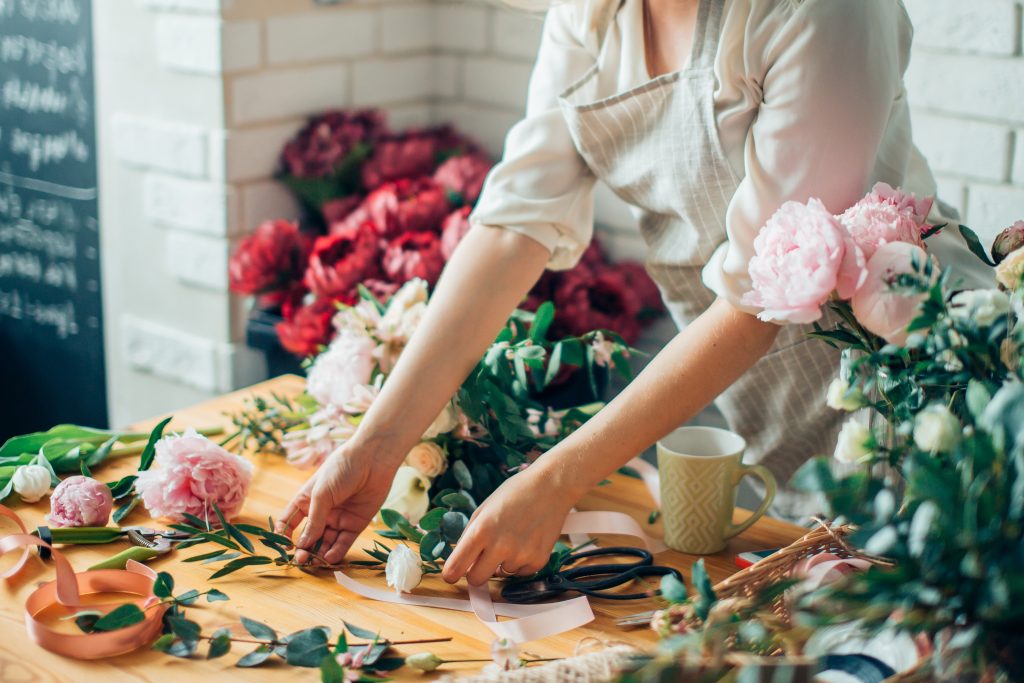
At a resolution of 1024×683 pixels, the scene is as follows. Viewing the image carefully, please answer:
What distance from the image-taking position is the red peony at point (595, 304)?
1842 millimetres

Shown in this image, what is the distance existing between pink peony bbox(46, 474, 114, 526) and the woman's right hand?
0.18 m

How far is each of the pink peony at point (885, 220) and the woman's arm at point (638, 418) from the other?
0.21 m

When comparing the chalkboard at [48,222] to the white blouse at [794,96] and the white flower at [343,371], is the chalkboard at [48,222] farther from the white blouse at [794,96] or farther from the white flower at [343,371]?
the white blouse at [794,96]

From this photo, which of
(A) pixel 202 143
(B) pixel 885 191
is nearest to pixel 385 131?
(A) pixel 202 143

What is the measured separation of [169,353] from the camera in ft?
7.42

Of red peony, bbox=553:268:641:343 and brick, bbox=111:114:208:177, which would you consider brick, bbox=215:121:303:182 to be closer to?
brick, bbox=111:114:208:177

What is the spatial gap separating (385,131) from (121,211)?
1.91 ft

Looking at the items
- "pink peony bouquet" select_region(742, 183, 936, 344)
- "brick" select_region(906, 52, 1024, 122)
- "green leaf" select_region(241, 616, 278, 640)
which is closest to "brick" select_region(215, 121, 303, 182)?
"brick" select_region(906, 52, 1024, 122)

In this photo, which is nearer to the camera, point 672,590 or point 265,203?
point 672,590

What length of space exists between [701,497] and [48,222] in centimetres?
Result: 177

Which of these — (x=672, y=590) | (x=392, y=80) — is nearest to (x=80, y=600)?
(x=672, y=590)

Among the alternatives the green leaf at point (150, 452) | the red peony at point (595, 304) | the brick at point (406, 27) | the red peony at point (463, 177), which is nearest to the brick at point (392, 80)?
the brick at point (406, 27)

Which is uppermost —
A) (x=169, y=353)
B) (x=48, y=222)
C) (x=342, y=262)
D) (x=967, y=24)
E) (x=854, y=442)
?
(x=967, y=24)

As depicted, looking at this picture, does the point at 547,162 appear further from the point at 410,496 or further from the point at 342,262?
the point at 342,262
